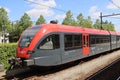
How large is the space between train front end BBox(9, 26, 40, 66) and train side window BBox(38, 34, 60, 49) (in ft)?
1.97

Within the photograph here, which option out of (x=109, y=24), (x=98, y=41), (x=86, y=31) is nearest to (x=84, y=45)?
(x=86, y=31)

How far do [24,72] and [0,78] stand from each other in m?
2.16

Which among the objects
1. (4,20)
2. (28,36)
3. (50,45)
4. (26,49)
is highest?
(4,20)

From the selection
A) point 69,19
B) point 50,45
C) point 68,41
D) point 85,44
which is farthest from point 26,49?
point 69,19

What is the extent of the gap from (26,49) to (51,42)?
171cm

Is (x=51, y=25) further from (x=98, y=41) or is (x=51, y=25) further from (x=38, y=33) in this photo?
(x=98, y=41)

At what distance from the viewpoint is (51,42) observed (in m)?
14.8

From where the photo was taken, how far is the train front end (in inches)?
531

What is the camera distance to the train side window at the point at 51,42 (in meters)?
14.3

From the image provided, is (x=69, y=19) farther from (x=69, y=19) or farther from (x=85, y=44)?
(x=85, y=44)

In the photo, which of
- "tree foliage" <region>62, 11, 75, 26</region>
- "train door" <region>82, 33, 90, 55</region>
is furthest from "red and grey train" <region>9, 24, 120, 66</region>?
"tree foliage" <region>62, 11, 75, 26</region>

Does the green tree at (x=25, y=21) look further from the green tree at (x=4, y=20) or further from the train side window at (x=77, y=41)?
the train side window at (x=77, y=41)

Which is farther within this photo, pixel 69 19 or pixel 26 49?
pixel 69 19

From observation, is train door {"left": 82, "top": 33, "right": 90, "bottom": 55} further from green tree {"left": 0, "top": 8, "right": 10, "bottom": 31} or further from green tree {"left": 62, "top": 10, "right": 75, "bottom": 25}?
green tree {"left": 0, "top": 8, "right": 10, "bottom": 31}
